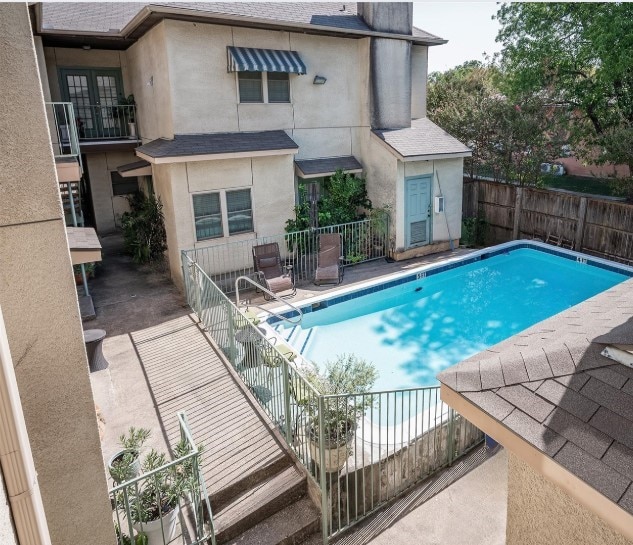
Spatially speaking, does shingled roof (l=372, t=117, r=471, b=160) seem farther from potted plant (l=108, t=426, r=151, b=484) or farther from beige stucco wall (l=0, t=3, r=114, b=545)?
beige stucco wall (l=0, t=3, r=114, b=545)

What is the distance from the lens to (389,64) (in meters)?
16.3

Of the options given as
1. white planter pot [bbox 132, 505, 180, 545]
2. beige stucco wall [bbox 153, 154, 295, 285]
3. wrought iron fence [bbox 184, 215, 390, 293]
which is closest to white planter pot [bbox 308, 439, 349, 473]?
white planter pot [bbox 132, 505, 180, 545]

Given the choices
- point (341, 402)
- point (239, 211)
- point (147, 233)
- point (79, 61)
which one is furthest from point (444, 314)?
point (79, 61)

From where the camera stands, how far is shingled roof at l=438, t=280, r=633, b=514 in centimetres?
302

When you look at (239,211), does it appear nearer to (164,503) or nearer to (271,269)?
(271,269)

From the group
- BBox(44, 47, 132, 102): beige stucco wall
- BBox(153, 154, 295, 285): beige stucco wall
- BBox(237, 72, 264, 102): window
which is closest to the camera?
BBox(153, 154, 295, 285): beige stucco wall

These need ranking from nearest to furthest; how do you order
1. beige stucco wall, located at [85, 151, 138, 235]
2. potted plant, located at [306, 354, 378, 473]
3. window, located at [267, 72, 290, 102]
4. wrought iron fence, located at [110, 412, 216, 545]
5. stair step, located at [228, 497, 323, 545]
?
wrought iron fence, located at [110, 412, 216, 545]
stair step, located at [228, 497, 323, 545]
potted plant, located at [306, 354, 378, 473]
window, located at [267, 72, 290, 102]
beige stucco wall, located at [85, 151, 138, 235]

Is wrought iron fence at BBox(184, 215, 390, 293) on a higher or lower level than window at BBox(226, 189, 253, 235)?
lower

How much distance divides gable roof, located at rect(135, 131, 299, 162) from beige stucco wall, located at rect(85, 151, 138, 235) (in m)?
5.45

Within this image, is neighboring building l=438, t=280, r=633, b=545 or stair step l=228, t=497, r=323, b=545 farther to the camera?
stair step l=228, t=497, r=323, b=545

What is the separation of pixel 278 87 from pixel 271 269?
585 cm

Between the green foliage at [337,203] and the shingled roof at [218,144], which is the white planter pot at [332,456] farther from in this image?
the green foliage at [337,203]

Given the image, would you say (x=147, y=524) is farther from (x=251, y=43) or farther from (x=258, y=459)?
(x=251, y=43)

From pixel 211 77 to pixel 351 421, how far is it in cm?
1097
